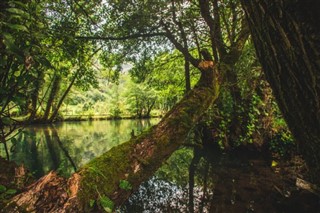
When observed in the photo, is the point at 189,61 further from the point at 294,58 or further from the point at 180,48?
the point at 294,58

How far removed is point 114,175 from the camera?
3.07 m

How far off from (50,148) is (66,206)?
10383mm

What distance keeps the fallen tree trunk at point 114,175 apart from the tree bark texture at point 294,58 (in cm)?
→ 196

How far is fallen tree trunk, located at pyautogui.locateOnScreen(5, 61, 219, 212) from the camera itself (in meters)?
2.28

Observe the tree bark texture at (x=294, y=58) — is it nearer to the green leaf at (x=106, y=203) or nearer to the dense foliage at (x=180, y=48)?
the green leaf at (x=106, y=203)

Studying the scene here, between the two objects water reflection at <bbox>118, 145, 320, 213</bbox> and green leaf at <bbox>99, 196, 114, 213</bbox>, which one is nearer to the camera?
green leaf at <bbox>99, 196, 114, 213</bbox>

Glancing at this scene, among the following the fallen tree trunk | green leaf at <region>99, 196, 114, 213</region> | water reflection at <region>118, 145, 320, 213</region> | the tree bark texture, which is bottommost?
water reflection at <region>118, 145, 320, 213</region>

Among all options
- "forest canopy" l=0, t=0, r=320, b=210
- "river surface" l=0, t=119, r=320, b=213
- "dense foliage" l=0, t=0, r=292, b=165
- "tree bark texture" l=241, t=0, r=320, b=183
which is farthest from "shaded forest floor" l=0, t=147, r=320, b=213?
"tree bark texture" l=241, t=0, r=320, b=183

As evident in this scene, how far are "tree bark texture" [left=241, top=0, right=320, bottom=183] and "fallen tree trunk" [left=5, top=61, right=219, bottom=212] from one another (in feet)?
6.43

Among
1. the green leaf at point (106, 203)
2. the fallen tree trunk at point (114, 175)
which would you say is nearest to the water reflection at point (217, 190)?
the fallen tree trunk at point (114, 175)

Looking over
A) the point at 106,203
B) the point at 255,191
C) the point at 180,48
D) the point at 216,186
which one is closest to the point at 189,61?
the point at 180,48

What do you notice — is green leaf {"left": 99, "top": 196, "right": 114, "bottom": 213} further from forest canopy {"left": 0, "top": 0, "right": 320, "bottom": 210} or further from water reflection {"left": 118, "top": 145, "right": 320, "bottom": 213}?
water reflection {"left": 118, "top": 145, "right": 320, "bottom": 213}

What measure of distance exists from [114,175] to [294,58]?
2563mm

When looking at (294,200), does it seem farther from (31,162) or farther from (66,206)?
(31,162)
